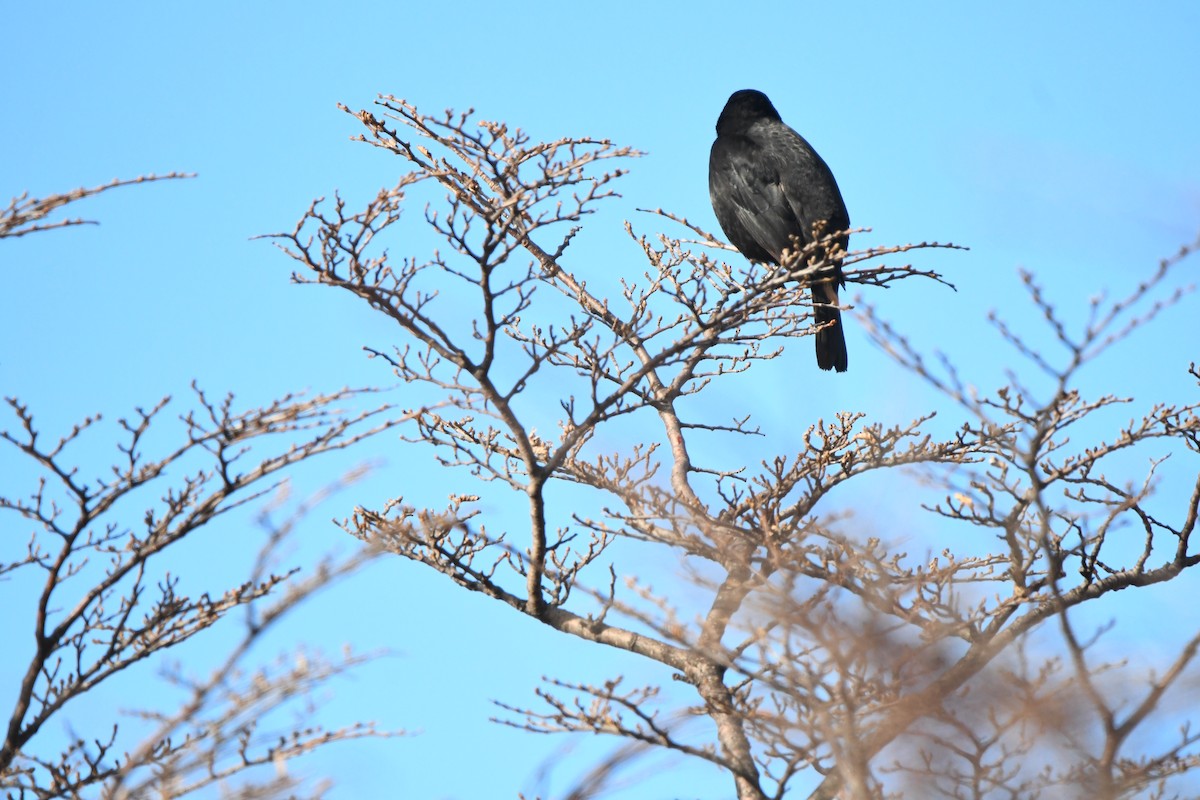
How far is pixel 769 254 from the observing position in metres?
8.04

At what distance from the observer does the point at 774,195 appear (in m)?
7.96

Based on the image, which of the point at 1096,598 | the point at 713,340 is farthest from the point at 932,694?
the point at 1096,598

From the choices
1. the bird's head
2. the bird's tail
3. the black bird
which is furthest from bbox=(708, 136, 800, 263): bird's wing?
the bird's tail

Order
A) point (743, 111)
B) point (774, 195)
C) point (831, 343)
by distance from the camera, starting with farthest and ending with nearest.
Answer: point (743, 111) < point (774, 195) < point (831, 343)

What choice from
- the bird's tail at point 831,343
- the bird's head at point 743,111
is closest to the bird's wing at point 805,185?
the bird's head at point 743,111

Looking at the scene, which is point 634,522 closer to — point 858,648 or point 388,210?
point 388,210

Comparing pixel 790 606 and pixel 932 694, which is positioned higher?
pixel 790 606

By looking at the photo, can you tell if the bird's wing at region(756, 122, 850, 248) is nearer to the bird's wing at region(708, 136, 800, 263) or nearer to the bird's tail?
the bird's wing at region(708, 136, 800, 263)

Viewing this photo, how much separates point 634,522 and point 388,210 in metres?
1.57

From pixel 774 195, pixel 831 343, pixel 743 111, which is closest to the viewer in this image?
pixel 831 343

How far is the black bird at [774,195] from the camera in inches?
307

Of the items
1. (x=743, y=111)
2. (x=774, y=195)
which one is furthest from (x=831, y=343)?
(x=743, y=111)

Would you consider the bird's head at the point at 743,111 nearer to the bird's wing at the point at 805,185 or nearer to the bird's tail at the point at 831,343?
the bird's wing at the point at 805,185

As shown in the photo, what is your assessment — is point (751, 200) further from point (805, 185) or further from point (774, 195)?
point (805, 185)
